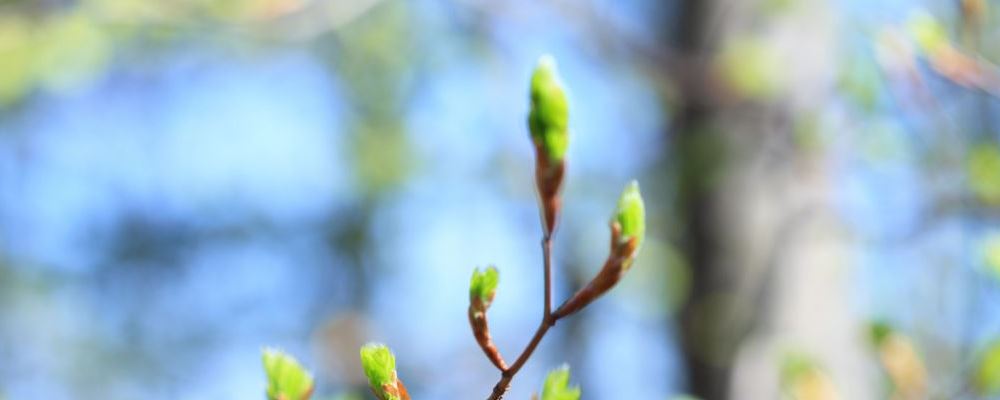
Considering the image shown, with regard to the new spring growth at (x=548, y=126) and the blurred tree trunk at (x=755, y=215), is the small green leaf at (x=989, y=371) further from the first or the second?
the blurred tree trunk at (x=755, y=215)

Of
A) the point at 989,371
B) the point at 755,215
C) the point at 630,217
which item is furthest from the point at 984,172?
the point at 630,217

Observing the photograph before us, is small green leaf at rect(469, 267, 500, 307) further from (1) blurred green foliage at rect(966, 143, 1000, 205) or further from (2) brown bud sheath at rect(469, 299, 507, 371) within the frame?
(1) blurred green foliage at rect(966, 143, 1000, 205)

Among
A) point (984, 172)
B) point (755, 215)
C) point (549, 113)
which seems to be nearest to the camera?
point (549, 113)

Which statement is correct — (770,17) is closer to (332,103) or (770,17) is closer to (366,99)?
(366,99)

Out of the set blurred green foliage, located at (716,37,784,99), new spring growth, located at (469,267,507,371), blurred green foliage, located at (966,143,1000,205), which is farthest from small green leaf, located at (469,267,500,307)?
blurred green foliage, located at (716,37,784,99)

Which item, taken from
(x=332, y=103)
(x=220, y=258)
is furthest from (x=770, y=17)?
(x=220, y=258)

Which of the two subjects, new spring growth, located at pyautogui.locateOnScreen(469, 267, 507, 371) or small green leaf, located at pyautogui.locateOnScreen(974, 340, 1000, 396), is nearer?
new spring growth, located at pyautogui.locateOnScreen(469, 267, 507, 371)

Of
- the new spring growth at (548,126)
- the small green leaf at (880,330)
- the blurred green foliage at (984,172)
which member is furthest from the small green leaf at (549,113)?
the blurred green foliage at (984,172)

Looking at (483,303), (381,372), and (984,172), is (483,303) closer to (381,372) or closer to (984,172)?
(381,372)
